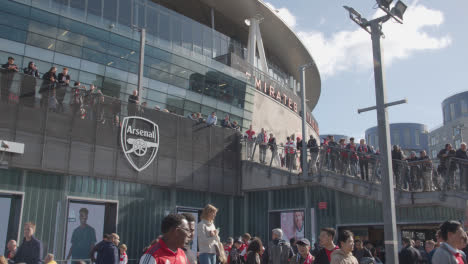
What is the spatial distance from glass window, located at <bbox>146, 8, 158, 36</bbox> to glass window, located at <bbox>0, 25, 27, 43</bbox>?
833cm

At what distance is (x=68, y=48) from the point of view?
78.4ft

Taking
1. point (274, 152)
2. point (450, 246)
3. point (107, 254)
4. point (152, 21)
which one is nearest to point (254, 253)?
point (107, 254)

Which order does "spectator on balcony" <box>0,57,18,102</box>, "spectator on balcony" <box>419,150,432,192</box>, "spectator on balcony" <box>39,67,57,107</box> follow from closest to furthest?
1. "spectator on balcony" <box>0,57,18,102</box>
2. "spectator on balcony" <box>39,67,57,107</box>
3. "spectator on balcony" <box>419,150,432,192</box>

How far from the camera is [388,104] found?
368 inches

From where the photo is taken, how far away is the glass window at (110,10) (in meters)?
26.4

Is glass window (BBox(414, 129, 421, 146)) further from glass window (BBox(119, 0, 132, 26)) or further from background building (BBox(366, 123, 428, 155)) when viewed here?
glass window (BBox(119, 0, 132, 26))

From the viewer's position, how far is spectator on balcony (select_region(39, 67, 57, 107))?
16484mm

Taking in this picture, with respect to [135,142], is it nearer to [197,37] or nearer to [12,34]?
[12,34]

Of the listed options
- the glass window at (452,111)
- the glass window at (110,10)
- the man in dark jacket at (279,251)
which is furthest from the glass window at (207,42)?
the glass window at (452,111)

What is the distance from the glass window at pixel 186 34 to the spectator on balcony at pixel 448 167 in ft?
A: 62.1

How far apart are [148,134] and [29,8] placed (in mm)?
9613

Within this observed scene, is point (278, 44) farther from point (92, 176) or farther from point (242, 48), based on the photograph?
point (92, 176)

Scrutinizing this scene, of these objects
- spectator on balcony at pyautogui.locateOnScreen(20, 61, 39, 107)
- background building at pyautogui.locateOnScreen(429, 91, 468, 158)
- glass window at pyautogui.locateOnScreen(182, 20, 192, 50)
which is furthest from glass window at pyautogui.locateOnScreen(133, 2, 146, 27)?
background building at pyautogui.locateOnScreen(429, 91, 468, 158)

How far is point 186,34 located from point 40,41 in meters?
10.5
